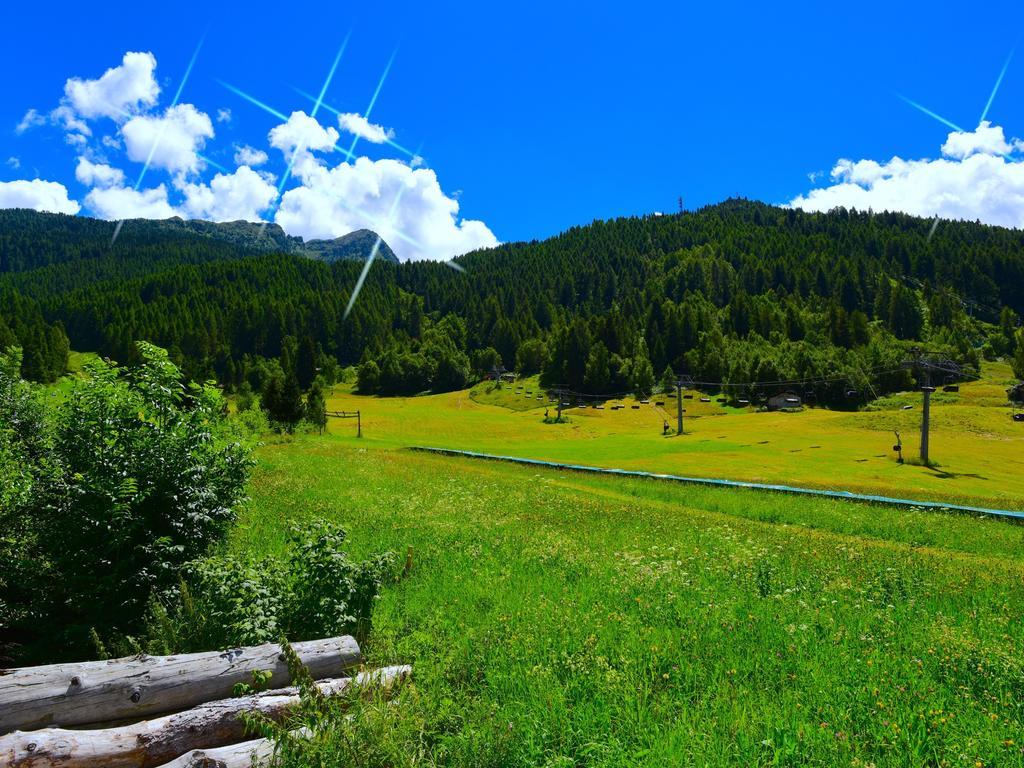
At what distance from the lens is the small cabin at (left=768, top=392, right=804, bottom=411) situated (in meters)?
131

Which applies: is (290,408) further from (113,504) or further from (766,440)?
(113,504)

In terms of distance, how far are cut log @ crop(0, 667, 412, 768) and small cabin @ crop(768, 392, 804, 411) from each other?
13963 centimetres

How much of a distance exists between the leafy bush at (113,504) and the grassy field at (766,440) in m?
37.9

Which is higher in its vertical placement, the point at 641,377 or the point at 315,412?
the point at 641,377

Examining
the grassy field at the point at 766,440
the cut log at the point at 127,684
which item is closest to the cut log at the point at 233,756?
the cut log at the point at 127,684

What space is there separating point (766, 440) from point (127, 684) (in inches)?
3075

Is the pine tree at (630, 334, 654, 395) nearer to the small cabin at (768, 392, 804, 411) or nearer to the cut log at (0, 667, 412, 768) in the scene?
the small cabin at (768, 392, 804, 411)

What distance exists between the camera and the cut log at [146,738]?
237 inches

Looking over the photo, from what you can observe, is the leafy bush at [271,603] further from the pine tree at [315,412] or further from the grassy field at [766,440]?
the pine tree at [315,412]

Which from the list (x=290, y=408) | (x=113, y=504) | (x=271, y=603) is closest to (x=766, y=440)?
(x=290, y=408)

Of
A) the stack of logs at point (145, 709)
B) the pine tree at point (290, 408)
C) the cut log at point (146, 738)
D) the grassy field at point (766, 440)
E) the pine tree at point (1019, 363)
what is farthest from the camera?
the pine tree at point (1019, 363)

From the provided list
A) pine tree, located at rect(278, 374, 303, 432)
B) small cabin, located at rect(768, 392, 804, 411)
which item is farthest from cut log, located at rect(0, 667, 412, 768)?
small cabin, located at rect(768, 392, 804, 411)

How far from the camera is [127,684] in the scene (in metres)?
7.15

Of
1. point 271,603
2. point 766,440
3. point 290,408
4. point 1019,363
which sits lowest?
point 766,440
